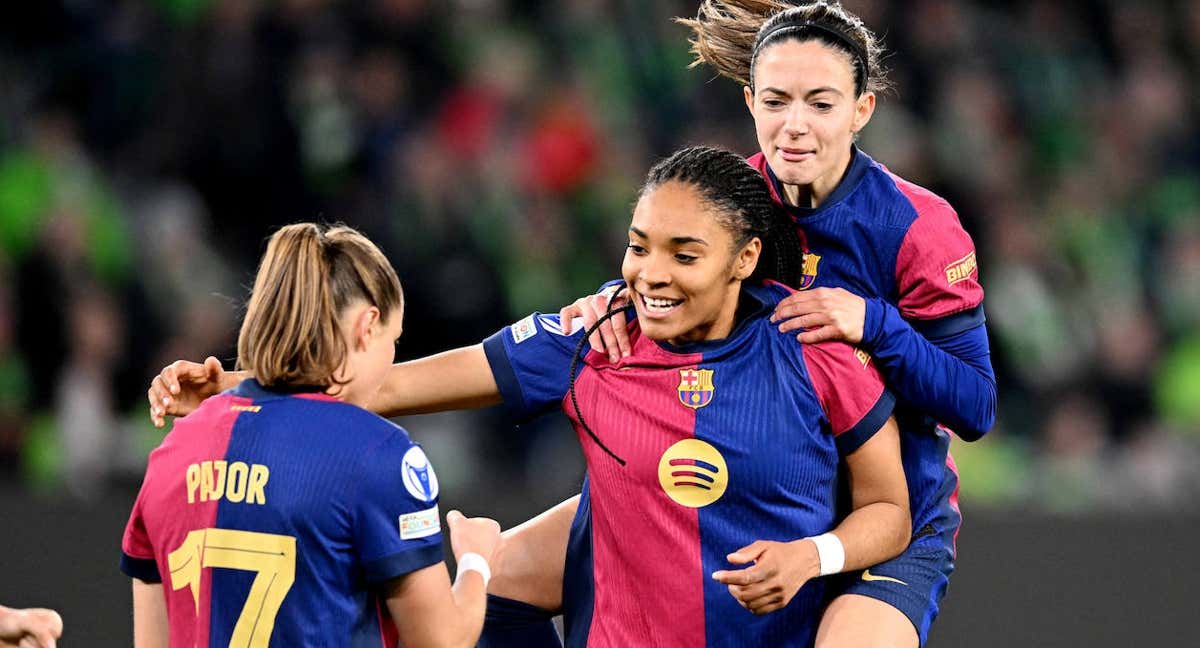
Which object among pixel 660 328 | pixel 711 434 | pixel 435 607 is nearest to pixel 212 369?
pixel 435 607

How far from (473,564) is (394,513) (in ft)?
0.85

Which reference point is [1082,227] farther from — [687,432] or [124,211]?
[687,432]

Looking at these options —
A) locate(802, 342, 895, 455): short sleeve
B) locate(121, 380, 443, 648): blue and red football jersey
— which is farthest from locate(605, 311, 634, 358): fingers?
locate(121, 380, 443, 648): blue and red football jersey

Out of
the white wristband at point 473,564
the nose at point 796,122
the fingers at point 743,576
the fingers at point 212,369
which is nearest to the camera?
the white wristband at point 473,564

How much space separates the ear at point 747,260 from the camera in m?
3.13

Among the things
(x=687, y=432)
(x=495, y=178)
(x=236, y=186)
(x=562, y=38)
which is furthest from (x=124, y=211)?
Answer: (x=687, y=432)

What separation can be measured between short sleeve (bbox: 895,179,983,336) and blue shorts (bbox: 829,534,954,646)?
0.48m

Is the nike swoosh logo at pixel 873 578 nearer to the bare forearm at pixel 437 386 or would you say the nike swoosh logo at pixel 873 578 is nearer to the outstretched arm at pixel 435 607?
the bare forearm at pixel 437 386

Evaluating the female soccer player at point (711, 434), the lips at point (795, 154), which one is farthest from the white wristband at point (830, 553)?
the lips at point (795, 154)

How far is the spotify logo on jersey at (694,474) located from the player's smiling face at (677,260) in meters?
0.23

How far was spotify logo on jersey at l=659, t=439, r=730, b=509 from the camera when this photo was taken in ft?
10.1

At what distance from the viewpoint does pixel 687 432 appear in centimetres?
311

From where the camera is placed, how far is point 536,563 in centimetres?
357

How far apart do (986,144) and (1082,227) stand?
2.04 ft
